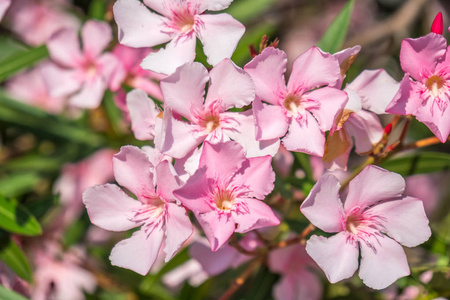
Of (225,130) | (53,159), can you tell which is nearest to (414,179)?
(53,159)

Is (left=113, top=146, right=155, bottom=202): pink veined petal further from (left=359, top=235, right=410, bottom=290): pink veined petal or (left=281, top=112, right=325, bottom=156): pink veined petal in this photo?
(left=359, top=235, right=410, bottom=290): pink veined petal

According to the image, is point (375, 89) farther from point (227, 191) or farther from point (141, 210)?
point (141, 210)

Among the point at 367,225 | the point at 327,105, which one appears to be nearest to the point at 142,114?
the point at 327,105

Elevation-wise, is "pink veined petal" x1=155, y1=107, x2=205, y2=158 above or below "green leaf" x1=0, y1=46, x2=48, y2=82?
above

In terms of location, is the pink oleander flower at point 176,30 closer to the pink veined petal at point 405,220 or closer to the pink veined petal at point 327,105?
the pink veined petal at point 327,105

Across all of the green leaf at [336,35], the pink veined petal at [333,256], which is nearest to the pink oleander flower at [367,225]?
the pink veined petal at [333,256]

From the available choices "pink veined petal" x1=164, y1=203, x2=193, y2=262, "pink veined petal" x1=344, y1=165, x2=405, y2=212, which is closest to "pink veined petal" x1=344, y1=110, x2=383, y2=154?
"pink veined petal" x1=344, y1=165, x2=405, y2=212

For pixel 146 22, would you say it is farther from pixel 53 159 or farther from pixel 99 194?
pixel 53 159
